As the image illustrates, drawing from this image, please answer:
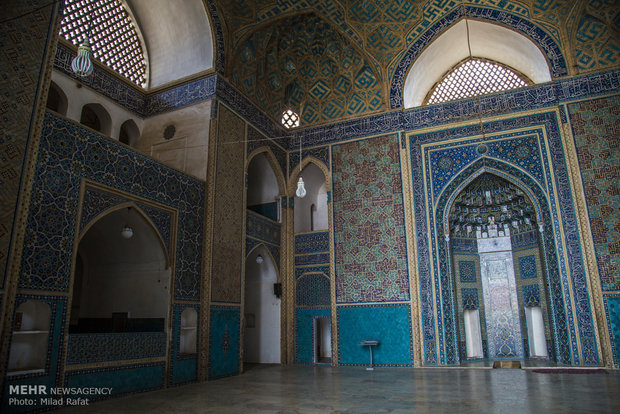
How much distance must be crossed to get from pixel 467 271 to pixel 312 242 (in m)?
4.14

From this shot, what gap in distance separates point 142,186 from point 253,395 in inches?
133

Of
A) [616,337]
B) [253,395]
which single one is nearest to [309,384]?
[253,395]

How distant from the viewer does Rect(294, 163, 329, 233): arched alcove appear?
453 inches

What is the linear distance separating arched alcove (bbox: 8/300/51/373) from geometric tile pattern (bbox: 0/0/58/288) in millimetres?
761

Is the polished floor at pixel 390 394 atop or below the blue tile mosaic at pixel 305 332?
below

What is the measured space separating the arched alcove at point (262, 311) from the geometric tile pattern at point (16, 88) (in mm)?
5640

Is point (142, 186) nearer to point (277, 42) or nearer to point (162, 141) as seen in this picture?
point (162, 141)

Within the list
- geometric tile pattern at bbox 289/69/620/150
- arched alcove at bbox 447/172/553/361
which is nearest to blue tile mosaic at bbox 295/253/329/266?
geometric tile pattern at bbox 289/69/620/150

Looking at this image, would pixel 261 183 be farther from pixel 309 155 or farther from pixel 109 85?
pixel 109 85

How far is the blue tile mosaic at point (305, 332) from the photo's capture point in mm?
9906

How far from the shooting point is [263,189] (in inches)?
436

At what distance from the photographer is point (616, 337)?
7.81 metres

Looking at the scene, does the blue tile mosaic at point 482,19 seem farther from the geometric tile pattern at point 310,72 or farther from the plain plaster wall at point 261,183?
the plain plaster wall at point 261,183

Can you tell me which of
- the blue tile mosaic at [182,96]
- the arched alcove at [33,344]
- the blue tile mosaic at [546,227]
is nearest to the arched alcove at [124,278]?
the arched alcove at [33,344]
